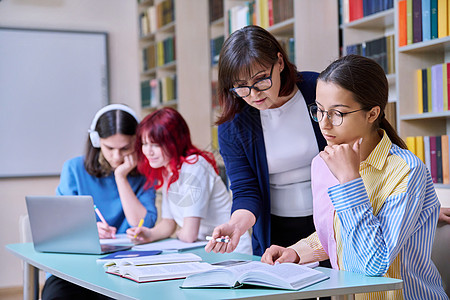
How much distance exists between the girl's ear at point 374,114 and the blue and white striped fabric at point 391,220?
0.05 meters

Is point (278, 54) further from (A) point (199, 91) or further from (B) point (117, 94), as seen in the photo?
(B) point (117, 94)

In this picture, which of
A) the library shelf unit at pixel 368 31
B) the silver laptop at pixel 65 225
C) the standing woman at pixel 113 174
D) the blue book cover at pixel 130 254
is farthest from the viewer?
the library shelf unit at pixel 368 31

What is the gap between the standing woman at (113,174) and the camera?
255 centimetres

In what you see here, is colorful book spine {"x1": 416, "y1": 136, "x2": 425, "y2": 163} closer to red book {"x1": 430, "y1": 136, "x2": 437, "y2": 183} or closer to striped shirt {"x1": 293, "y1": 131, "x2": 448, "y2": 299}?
red book {"x1": 430, "y1": 136, "x2": 437, "y2": 183}

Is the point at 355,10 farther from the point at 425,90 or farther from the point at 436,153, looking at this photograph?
the point at 436,153

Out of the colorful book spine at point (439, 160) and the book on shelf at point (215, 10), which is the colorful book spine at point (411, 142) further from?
the book on shelf at point (215, 10)

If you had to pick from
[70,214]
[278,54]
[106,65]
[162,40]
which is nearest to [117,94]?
[106,65]

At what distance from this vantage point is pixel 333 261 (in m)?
1.53

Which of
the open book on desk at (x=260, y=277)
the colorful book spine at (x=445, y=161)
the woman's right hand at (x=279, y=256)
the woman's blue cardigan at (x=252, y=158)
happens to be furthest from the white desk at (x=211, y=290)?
the colorful book spine at (x=445, y=161)

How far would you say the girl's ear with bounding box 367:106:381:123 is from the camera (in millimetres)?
1445

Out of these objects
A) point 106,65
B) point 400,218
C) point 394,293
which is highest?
point 106,65

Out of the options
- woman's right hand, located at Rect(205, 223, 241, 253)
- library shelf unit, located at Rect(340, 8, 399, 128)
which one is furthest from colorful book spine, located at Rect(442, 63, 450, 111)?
woman's right hand, located at Rect(205, 223, 241, 253)

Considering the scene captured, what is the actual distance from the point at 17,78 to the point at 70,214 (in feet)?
10.2

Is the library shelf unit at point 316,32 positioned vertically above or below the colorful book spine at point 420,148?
above
